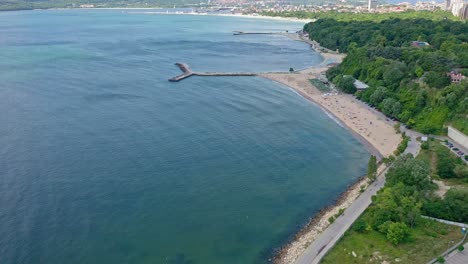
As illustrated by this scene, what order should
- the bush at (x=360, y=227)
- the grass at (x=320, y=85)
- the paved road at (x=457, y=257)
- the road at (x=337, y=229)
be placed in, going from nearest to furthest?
1. the paved road at (x=457, y=257)
2. the road at (x=337, y=229)
3. the bush at (x=360, y=227)
4. the grass at (x=320, y=85)

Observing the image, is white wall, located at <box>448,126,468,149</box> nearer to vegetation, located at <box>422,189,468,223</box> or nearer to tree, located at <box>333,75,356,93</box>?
vegetation, located at <box>422,189,468,223</box>

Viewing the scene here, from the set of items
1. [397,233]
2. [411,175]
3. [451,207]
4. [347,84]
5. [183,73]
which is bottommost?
[397,233]

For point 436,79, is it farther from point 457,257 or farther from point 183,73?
point 183,73

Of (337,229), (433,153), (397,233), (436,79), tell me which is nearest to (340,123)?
(436,79)

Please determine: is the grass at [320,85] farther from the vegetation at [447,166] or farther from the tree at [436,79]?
the vegetation at [447,166]

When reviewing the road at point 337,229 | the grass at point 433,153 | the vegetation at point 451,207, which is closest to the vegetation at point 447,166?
the grass at point 433,153

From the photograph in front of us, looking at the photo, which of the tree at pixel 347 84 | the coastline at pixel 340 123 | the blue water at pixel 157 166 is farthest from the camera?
the tree at pixel 347 84

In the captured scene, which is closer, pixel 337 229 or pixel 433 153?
pixel 337 229
